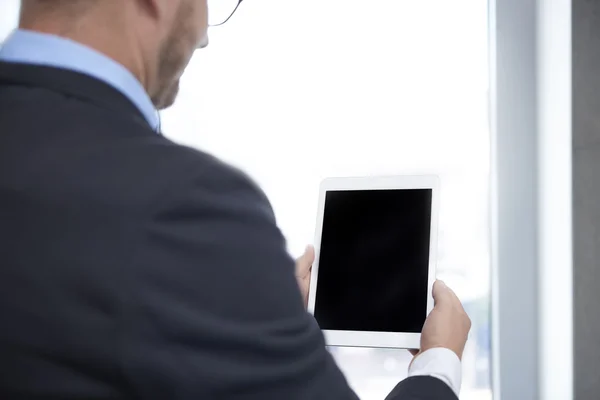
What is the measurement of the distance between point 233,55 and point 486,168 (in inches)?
20.3

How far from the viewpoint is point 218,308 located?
0.37 metres

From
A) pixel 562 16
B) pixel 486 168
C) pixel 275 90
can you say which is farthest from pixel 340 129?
pixel 562 16

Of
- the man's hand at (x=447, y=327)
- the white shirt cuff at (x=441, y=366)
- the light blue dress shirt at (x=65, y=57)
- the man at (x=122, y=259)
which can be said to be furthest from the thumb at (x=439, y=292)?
the light blue dress shirt at (x=65, y=57)

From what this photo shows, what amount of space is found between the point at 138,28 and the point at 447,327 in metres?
0.41

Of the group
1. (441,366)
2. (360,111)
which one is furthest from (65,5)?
(360,111)

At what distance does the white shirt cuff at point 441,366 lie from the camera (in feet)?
1.78

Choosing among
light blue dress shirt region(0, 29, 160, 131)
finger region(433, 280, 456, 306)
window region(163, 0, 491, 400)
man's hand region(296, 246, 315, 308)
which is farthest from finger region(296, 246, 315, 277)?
light blue dress shirt region(0, 29, 160, 131)

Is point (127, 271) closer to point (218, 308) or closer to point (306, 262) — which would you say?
point (218, 308)

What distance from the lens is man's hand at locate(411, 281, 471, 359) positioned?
0.63 meters

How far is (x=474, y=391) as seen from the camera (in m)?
1.04

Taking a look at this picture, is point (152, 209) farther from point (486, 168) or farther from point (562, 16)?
point (486, 168)

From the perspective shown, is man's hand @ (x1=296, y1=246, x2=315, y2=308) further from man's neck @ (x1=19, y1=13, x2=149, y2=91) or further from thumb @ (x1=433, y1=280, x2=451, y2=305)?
man's neck @ (x1=19, y1=13, x2=149, y2=91)

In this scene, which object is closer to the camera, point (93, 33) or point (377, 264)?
point (93, 33)

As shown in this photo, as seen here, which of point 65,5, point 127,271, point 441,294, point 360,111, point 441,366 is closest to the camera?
point 127,271
